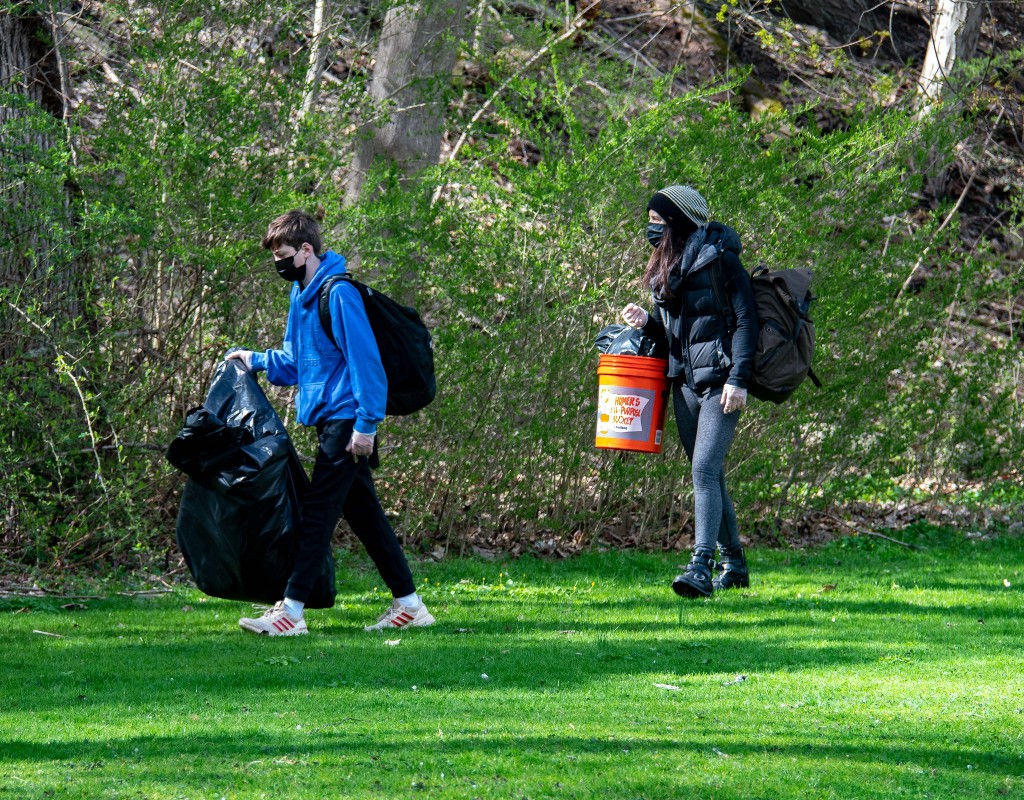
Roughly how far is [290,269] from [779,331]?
2.46 metres

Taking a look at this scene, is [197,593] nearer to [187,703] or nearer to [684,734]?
[187,703]

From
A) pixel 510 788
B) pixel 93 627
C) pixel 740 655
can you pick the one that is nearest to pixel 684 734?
pixel 510 788

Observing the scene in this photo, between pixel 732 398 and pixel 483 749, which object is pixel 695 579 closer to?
pixel 732 398

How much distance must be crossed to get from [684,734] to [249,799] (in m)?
1.46

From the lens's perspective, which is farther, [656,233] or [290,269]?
[656,233]

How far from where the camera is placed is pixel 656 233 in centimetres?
669

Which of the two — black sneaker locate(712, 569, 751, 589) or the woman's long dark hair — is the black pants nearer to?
the woman's long dark hair

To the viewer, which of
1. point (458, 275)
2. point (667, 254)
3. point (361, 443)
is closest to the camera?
point (361, 443)

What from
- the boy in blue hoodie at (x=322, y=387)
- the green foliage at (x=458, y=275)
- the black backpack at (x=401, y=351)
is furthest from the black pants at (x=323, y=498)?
the green foliage at (x=458, y=275)

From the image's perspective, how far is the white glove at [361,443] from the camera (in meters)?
5.63

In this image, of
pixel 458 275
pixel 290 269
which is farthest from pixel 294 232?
pixel 458 275

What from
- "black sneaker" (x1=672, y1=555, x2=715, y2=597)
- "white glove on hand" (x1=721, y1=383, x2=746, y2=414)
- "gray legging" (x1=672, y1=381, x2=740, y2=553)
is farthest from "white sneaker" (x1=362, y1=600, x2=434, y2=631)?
"white glove on hand" (x1=721, y1=383, x2=746, y2=414)

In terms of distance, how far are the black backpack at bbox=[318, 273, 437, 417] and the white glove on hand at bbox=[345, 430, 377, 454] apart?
0.79 ft

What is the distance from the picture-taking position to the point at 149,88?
7031 millimetres
